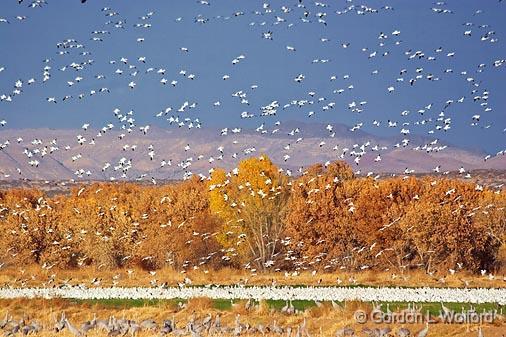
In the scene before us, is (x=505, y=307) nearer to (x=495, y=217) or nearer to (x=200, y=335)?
(x=200, y=335)

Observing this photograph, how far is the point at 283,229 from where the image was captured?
98312 mm

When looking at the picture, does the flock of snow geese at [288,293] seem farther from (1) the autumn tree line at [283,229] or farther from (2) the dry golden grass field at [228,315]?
(1) the autumn tree line at [283,229]

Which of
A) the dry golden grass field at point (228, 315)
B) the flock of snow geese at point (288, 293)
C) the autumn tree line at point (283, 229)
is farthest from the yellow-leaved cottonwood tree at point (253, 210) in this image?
the dry golden grass field at point (228, 315)

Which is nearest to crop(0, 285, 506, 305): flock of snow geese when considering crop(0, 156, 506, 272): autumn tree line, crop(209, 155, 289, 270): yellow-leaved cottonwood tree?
crop(0, 156, 506, 272): autumn tree line

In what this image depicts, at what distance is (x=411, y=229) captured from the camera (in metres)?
87.6

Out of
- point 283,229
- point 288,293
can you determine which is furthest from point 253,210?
point 288,293

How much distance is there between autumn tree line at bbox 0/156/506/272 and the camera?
287 ft

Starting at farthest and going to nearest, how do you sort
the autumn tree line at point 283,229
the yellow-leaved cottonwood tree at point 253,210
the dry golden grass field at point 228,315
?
1. the yellow-leaved cottonwood tree at point 253,210
2. the autumn tree line at point 283,229
3. the dry golden grass field at point 228,315

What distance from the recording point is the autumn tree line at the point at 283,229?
87500 mm

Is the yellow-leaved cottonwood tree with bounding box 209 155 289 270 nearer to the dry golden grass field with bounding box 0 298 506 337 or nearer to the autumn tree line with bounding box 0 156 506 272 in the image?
the autumn tree line with bounding box 0 156 506 272

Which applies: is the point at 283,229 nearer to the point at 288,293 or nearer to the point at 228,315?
the point at 288,293

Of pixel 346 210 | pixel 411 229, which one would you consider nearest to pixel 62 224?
pixel 346 210

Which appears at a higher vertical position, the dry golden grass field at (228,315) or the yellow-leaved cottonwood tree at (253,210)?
the yellow-leaved cottonwood tree at (253,210)

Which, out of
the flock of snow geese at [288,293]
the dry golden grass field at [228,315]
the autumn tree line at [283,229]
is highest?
the autumn tree line at [283,229]
